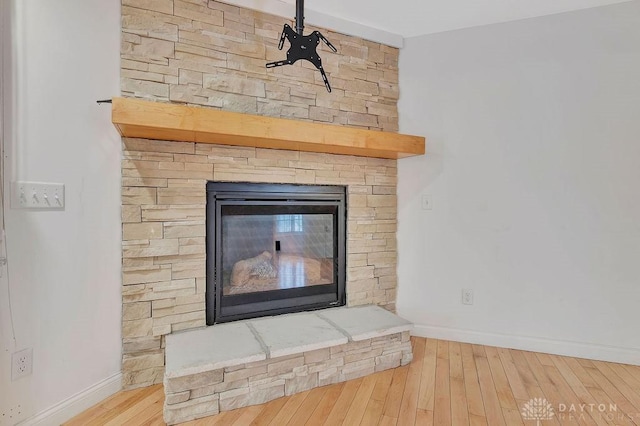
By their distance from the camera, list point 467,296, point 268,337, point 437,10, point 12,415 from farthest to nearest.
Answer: point 467,296, point 437,10, point 268,337, point 12,415

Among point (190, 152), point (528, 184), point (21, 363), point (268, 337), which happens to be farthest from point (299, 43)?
point (21, 363)

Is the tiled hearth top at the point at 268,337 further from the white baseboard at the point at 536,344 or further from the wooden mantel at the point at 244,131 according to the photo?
the wooden mantel at the point at 244,131

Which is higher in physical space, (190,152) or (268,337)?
(190,152)

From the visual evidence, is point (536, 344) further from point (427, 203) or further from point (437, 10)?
point (437, 10)

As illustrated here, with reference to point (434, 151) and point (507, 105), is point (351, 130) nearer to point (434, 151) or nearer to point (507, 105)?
point (434, 151)

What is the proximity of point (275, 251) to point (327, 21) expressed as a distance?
159cm

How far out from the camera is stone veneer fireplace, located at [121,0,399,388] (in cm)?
174

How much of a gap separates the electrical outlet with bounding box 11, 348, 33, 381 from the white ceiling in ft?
7.50

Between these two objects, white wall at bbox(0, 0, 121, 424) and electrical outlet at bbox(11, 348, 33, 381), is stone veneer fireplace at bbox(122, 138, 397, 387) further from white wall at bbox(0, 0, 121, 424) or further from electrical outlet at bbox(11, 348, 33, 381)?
electrical outlet at bbox(11, 348, 33, 381)

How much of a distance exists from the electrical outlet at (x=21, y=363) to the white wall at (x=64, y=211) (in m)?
0.02

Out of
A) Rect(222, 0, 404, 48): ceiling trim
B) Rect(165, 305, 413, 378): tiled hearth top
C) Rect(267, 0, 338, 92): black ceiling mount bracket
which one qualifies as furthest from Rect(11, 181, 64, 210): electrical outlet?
Rect(222, 0, 404, 48): ceiling trim

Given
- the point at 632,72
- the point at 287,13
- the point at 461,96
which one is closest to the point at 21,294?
the point at 287,13

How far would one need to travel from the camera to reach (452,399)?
1.67m

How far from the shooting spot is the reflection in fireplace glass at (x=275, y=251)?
6.78 feet
